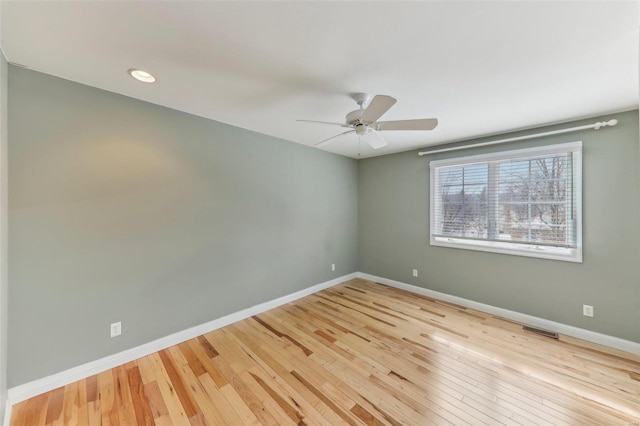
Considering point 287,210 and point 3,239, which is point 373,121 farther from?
point 3,239

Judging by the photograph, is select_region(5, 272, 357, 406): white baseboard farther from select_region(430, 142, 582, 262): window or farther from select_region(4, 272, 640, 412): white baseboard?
select_region(430, 142, 582, 262): window

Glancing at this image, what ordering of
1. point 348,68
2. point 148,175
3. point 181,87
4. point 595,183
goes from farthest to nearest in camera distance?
point 595,183
point 148,175
point 181,87
point 348,68

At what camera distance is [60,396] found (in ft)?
5.69

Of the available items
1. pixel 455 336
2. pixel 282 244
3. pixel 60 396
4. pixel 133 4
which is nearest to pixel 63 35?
pixel 133 4

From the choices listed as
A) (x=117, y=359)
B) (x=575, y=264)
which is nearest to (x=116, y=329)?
(x=117, y=359)

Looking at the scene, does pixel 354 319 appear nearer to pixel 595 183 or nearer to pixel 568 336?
pixel 568 336

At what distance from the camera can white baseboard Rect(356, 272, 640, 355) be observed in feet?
7.63

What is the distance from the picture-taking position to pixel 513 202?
9.75 ft

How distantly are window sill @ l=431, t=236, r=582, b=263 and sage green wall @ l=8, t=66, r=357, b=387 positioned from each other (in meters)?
2.61

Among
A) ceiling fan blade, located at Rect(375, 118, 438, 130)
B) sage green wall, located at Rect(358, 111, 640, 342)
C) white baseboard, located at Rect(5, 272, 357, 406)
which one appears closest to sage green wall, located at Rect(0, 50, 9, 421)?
white baseboard, located at Rect(5, 272, 357, 406)

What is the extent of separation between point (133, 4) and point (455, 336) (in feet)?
12.2

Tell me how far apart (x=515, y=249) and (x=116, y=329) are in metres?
4.44

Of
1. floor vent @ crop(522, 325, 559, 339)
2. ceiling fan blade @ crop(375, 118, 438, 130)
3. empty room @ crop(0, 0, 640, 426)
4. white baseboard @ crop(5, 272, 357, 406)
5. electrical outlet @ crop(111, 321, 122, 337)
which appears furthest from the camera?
floor vent @ crop(522, 325, 559, 339)

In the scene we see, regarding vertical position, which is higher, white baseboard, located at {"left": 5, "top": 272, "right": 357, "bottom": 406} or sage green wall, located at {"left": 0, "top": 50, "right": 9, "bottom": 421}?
sage green wall, located at {"left": 0, "top": 50, "right": 9, "bottom": 421}
